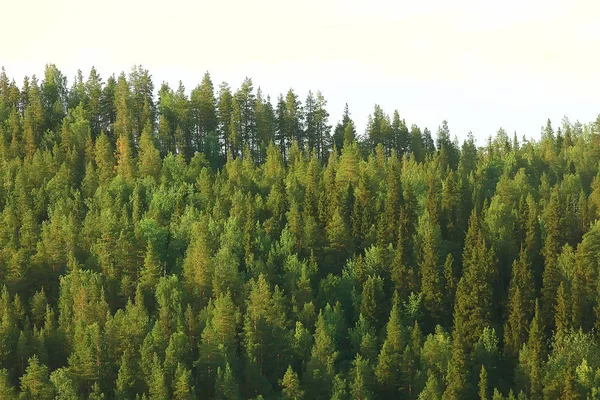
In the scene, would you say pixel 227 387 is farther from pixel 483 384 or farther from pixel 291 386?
pixel 483 384

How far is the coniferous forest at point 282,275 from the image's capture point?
93125 mm

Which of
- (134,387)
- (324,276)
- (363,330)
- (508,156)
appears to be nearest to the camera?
(134,387)

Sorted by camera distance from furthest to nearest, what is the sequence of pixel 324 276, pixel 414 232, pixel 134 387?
pixel 414 232, pixel 324 276, pixel 134 387

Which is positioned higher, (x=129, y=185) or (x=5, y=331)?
(x=129, y=185)

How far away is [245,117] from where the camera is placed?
547 ft

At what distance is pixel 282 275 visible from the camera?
110 metres

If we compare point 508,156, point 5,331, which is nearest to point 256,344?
point 5,331

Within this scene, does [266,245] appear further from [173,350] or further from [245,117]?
[245,117]

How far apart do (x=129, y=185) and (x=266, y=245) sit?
3057 centimetres

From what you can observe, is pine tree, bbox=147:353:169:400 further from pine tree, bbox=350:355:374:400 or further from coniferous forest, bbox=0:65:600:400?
pine tree, bbox=350:355:374:400

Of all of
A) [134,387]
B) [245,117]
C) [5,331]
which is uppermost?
[245,117]

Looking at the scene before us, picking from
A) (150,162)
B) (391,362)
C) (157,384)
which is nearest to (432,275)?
(391,362)

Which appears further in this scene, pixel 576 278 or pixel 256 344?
pixel 576 278

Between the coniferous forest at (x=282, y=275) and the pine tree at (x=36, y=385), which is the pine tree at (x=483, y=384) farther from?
the pine tree at (x=36, y=385)
